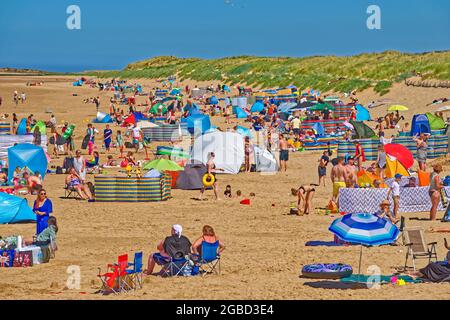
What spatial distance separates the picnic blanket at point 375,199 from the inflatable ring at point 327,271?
4.72 metres

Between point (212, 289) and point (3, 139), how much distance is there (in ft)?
49.3

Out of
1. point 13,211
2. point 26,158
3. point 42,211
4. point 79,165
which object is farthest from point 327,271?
point 26,158

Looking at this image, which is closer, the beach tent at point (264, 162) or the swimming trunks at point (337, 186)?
the swimming trunks at point (337, 186)

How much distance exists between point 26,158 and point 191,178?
13.5ft

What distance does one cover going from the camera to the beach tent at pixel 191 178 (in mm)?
22266

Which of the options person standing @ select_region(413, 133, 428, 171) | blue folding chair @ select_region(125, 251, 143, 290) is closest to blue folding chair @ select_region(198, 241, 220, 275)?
blue folding chair @ select_region(125, 251, 143, 290)

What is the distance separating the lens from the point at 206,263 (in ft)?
43.9

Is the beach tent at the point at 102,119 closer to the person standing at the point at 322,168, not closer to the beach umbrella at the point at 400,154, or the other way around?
the person standing at the point at 322,168

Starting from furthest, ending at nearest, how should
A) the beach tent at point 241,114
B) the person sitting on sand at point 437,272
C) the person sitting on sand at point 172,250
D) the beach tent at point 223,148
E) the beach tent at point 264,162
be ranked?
1. the beach tent at point 241,114
2. the beach tent at point 264,162
3. the beach tent at point 223,148
4. the person sitting on sand at point 172,250
5. the person sitting on sand at point 437,272

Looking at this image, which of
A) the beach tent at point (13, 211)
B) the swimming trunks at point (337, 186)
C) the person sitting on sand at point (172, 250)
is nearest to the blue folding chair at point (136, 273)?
the person sitting on sand at point (172, 250)

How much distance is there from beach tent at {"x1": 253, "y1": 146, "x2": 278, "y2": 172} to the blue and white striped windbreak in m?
12.6

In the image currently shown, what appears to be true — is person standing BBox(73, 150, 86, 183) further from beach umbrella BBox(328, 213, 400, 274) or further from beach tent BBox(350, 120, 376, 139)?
beach tent BBox(350, 120, 376, 139)

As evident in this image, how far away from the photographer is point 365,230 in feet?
41.6
